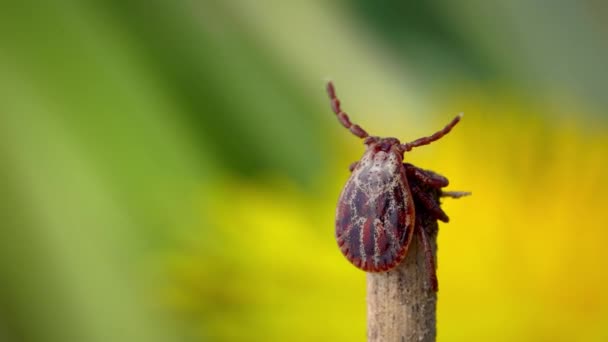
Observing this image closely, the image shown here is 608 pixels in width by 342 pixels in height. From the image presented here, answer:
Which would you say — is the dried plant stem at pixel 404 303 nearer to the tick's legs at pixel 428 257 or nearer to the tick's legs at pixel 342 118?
the tick's legs at pixel 428 257

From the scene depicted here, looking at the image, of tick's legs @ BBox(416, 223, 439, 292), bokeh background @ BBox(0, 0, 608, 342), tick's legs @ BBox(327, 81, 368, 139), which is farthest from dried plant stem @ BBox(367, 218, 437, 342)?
bokeh background @ BBox(0, 0, 608, 342)

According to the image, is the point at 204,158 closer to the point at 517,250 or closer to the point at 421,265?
the point at 517,250

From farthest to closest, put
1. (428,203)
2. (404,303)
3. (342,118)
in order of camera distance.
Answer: (342,118) → (428,203) → (404,303)

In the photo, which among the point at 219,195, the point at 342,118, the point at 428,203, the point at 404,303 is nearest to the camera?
the point at 404,303

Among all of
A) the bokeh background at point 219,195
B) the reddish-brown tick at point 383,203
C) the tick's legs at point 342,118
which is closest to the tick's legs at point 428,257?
the reddish-brown tick at point 383,203

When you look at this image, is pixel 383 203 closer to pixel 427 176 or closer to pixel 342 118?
pixel 427 176

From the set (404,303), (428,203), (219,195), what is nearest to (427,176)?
(428,203)
